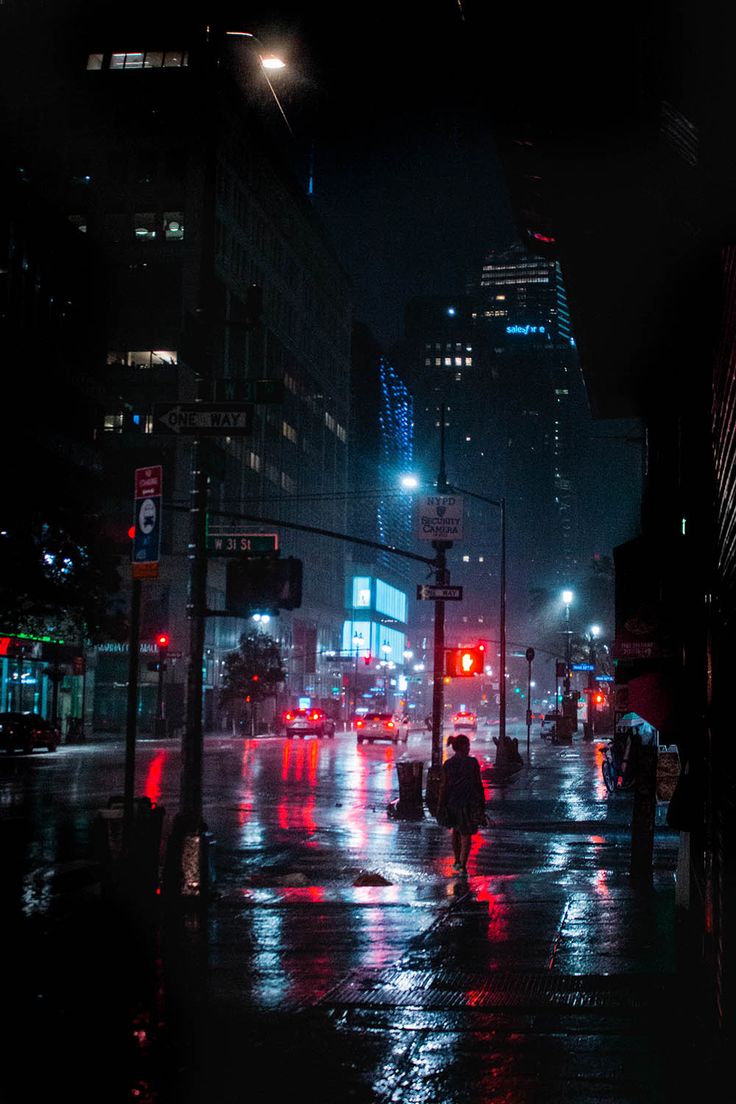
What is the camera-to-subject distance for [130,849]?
555 inches

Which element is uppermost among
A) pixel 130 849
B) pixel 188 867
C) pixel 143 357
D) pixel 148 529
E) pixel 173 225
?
pixel 173 225

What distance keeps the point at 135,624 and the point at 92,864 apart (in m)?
3.51

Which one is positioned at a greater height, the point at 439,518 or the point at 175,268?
the point at 175,268

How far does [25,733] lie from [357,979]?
42.9 meters

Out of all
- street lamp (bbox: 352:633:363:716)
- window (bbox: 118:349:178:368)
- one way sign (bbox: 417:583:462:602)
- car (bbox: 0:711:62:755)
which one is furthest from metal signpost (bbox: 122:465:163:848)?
street lamp (bbox: 352:633:363:716)

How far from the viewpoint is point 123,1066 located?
7.38 m

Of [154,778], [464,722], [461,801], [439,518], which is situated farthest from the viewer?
[464,722]

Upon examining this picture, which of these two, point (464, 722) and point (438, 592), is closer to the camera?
point (438, 592)

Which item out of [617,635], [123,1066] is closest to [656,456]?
[617,635]

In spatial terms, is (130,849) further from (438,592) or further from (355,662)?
(355,662)

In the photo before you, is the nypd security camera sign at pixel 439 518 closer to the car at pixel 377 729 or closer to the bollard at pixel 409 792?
the bollard at pixel 409 792

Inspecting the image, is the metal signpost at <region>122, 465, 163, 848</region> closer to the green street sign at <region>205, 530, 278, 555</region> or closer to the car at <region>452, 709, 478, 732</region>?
the green street sign at <region>205, 530, 278, 555</region>

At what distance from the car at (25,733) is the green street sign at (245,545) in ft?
122

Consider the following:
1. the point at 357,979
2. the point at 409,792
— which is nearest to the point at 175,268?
the point at 409,792
